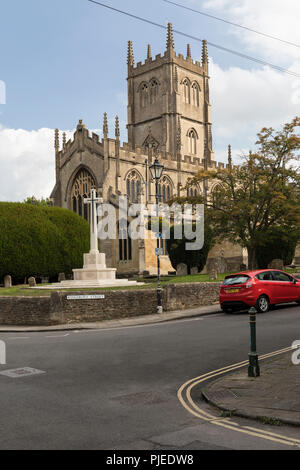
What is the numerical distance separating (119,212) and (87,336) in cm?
3231

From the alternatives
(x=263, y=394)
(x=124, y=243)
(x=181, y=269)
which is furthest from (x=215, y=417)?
(x=124, y=243)

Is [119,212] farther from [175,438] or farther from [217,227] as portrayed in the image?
[175,438]

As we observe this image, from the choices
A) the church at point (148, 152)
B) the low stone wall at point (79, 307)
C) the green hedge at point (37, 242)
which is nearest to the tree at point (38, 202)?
the church at point (148, 152)

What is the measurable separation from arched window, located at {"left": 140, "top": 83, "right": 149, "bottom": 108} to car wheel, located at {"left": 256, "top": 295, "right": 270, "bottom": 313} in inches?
2255

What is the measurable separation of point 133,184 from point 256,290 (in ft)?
123

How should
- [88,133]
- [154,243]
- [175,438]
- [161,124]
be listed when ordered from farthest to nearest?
1. [161,124]
2. [88,133]
3. [154,243]
4. [175,438]

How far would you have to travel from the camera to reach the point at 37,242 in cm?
3247

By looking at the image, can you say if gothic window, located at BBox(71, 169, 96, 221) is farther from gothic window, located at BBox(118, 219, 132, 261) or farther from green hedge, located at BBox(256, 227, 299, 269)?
green hedge, located at BBox(256, 227, 299, 269)

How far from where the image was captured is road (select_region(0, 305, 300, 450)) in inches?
191

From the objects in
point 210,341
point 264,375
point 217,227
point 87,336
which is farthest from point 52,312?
point 217,227

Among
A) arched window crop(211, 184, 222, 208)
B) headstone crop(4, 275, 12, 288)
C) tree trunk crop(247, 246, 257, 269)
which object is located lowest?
headstone crop(4, 275, 12, 288)

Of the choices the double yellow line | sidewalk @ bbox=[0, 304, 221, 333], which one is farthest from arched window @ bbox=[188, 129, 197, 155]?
the double yellow line
